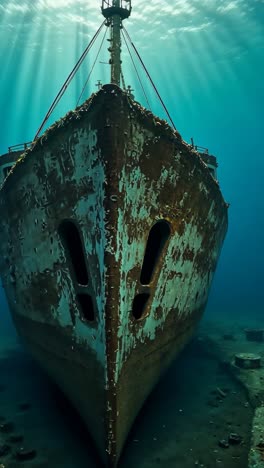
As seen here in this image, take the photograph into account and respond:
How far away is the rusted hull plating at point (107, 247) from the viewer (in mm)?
4688

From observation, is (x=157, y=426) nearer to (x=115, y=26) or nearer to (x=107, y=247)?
(x=107, y=247)

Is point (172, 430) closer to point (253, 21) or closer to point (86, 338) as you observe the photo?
point (86, 338)

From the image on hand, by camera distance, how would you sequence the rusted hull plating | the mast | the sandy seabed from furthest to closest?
the mast → the sandy seabed → the rusted hull plating

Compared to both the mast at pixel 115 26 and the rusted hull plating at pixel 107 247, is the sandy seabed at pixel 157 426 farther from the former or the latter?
the mast at pixel 115 26

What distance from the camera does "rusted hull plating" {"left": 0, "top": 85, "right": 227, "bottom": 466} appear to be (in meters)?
4.69

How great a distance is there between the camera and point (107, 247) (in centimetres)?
465

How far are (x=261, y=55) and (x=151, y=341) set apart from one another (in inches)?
2049

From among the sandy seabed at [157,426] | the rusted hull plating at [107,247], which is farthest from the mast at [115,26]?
the sandy seabed at [157,426]

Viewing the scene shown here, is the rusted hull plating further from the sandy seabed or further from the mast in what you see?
the mast

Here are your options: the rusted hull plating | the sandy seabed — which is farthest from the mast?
the sandy seabed

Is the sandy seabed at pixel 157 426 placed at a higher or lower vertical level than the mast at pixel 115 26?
lower

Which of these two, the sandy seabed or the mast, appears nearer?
the sandy seabed

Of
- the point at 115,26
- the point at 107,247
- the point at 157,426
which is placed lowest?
the point at 157,426

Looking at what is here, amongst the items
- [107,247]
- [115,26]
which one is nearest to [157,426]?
[107,247]
